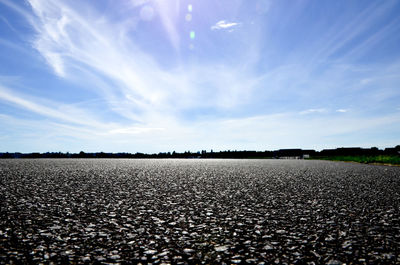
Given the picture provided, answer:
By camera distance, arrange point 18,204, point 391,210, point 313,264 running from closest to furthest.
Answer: point 313,264
point 391,210
point 18,204

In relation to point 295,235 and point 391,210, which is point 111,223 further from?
point 391,210

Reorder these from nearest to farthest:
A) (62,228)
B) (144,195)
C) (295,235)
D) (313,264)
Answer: (313,264), (295,235), (62,228), (144,195)

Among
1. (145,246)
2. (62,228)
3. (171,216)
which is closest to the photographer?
(145,246)

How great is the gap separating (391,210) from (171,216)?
6.52 meters

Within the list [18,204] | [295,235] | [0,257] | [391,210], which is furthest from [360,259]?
[18,204]

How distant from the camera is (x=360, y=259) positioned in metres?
4.57

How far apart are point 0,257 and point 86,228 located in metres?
1.97

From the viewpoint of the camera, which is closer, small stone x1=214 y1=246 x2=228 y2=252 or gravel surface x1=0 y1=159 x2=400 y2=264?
gravel surface x1=0 y1=159 x2=400 y2=264

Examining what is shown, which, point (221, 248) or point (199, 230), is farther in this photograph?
point (199, 230)

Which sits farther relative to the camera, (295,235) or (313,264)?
(295,235)

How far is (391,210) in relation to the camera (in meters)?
8.58

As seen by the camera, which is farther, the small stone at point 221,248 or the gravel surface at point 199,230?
the small stone at point 221,248

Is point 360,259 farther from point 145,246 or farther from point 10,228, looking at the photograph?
point 10,228

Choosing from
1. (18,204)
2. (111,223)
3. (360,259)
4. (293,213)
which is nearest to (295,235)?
(360,259)
